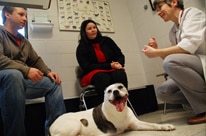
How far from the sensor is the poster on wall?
2451 millimetres

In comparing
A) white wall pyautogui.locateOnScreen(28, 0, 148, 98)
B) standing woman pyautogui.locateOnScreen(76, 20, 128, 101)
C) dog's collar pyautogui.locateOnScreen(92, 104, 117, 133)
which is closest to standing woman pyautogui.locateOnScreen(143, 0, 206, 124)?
dog's collar pyautogui.locateOnScreen(92, 104, 117, 133)

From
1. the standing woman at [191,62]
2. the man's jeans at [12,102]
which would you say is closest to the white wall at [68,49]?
the man's jeans at [12,102]

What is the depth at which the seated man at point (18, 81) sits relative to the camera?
1.14m

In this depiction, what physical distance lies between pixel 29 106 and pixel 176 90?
1.27 meters

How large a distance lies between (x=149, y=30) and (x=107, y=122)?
1.73m

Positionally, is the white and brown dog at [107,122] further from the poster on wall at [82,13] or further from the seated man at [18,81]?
the poster on wall at [82,13]

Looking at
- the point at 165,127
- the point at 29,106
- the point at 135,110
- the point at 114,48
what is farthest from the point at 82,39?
the point at 165,127

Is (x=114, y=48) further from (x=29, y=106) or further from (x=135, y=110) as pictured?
(x=29, y=106)

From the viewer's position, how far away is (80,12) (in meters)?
2.56

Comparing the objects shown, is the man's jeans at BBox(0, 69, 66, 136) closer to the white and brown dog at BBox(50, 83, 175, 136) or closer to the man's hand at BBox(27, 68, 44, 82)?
the man's hand at BBox(27, 68, 44, 82)

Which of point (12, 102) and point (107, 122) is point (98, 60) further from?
point (12, 102)

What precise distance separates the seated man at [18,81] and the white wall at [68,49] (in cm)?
54

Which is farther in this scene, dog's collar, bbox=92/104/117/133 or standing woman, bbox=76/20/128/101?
standing woman, bbox=76/20/128/101

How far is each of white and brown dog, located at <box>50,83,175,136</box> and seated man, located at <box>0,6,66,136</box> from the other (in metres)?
0.18
